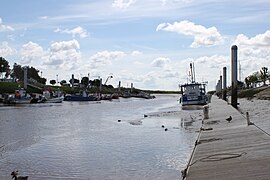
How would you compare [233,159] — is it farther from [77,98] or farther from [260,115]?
[77,98]

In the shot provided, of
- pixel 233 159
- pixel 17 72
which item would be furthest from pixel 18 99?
pixel 17 72

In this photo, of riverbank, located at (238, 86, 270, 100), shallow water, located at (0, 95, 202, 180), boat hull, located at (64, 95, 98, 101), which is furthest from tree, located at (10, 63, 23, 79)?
shallow water, located at (0, 95, 202, 180)

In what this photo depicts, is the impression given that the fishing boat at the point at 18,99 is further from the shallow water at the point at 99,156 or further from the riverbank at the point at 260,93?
the shallow water at the point at 99,156

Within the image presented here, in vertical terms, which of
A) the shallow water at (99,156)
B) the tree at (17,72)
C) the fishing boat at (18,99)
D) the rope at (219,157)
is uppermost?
the tree at (17,72)

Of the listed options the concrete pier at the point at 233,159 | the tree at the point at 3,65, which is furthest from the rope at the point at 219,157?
the tree at the point at 3,65

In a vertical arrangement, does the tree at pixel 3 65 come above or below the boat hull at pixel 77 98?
above

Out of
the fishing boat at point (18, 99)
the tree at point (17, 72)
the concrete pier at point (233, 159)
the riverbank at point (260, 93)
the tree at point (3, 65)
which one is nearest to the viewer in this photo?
the concrete pier at point (233, 159)

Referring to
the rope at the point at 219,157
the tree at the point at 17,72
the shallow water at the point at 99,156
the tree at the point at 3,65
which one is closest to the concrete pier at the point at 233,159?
the rope at the point at 219,157

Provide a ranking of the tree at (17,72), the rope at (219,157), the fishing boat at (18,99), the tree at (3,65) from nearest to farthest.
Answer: the rope at (219,157) → the fishing boat at (18,99) → the tree at (3,65) → the tree at (17,72)

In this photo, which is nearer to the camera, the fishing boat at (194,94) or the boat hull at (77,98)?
the fishing boat at (194,94)

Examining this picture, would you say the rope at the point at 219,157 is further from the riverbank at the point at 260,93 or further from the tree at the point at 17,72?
the tree at the point at 17,72

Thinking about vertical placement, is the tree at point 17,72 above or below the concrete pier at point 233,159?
above

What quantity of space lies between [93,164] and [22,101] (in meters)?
80.8

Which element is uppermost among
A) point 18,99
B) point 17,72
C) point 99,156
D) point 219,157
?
point 17,72
